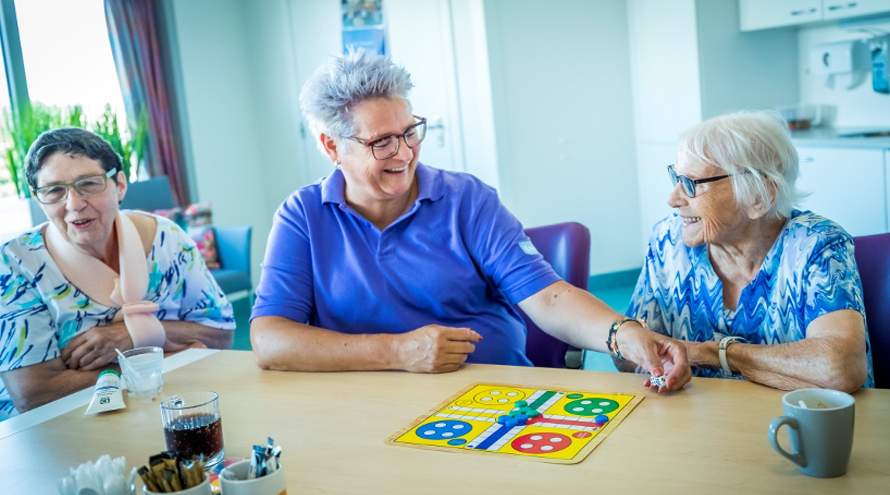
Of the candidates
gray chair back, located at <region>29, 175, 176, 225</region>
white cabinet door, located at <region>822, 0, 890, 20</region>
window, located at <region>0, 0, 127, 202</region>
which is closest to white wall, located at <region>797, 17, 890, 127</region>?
white cabinet door, located at <region>822, 0, 890, 20</region>

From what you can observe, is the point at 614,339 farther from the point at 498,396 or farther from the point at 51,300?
the point at 51,300

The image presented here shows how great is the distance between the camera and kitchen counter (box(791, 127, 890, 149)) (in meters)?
4.21

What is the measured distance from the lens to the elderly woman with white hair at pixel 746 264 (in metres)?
1.79

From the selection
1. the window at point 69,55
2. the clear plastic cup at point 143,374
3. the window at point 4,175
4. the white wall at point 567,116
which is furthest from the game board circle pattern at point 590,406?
the window at point 69,55

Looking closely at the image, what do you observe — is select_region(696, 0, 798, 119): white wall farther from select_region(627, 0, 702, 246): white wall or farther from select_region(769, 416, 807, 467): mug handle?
select_region(769, 416, 807, 467): mug handle

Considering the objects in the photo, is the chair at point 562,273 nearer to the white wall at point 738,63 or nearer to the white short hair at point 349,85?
the white short hair at point 349,85

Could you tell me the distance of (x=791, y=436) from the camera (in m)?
1.32

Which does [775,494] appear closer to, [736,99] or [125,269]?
[125,269]

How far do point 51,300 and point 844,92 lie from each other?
4.17 meters

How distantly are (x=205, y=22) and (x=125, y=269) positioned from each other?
159 inches

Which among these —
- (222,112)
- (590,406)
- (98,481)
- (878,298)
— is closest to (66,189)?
(98,481)

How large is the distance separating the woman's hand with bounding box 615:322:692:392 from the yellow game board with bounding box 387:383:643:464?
7cm

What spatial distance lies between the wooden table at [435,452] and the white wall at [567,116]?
370cm

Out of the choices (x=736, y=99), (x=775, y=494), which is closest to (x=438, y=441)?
(x=775, y=494)
